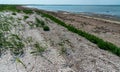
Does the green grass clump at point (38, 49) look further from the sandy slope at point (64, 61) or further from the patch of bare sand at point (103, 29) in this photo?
the patch of bare sand at point (103, 29)

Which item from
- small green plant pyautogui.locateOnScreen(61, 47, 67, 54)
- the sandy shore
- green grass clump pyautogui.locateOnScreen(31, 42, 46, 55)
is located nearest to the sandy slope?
small green plant pyautogui.locateOnScreen(61, 47, 67, 54)

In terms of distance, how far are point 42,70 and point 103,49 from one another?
16.0 ft

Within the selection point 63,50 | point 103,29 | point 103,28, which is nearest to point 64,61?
point 63,50

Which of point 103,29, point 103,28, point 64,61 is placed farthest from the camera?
point 103,28

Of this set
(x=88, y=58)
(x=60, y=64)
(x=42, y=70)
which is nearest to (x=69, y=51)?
(x=88, y=58)

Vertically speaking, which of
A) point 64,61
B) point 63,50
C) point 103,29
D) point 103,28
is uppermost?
point 64,61

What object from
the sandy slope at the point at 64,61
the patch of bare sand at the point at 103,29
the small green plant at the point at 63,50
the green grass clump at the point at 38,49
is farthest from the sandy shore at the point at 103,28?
the green grass clump at the point at 38,49

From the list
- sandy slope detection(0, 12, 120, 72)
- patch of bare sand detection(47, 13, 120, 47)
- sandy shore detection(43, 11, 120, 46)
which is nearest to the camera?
sandy slope detection(0, 12, 120, 72)

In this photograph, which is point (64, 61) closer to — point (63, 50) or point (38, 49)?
point (63, 50)

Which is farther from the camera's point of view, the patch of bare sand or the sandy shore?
the sandy shore

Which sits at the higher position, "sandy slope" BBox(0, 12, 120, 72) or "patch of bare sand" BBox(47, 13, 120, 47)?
"sandy slope" BBox(0, 12, 120, 72)

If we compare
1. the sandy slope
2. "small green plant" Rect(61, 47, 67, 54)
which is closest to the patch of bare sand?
the sandy slope

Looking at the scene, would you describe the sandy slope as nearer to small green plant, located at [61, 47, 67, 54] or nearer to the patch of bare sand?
small green plant, located at [61, 47, 67, 54]

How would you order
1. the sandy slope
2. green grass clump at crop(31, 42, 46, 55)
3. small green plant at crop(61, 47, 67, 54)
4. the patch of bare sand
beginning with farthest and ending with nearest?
1. the patch of bare sand
2. small green plant at crop(61, 47, 67, 54)
3. green grass clump at crop(31, 42, 46, 55)
4. the sandy slope
